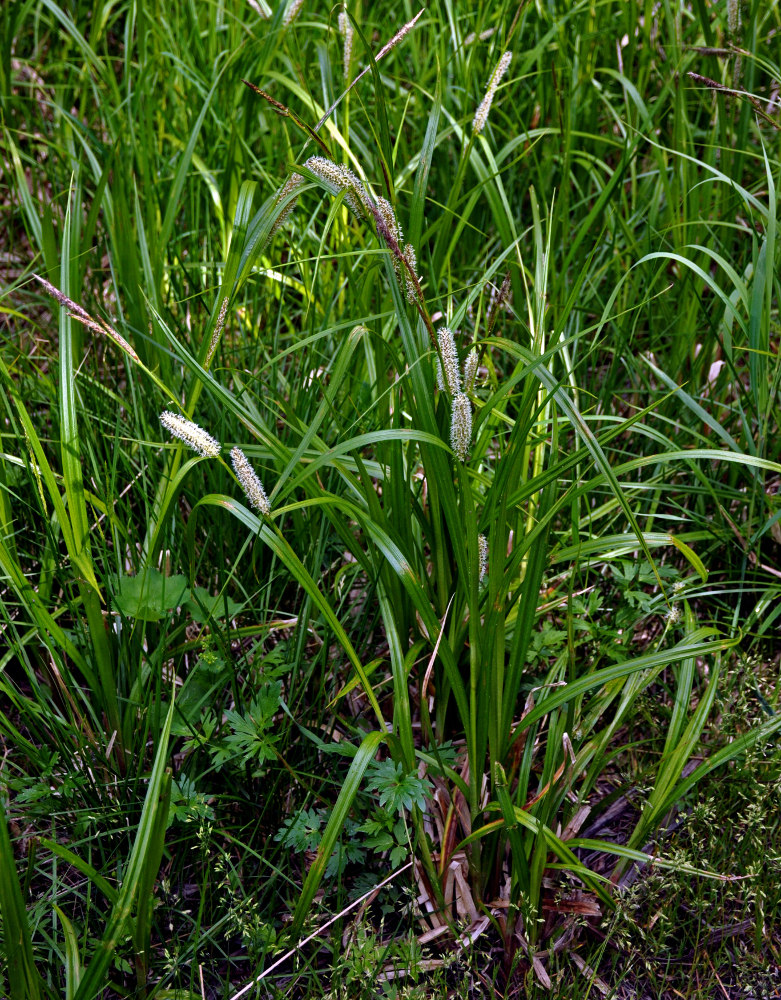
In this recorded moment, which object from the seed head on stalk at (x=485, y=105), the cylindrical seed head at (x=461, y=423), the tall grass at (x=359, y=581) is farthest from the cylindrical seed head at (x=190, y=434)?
the seed head on stalk at (x=485, y=105)

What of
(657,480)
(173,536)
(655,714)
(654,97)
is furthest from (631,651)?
(654,97)

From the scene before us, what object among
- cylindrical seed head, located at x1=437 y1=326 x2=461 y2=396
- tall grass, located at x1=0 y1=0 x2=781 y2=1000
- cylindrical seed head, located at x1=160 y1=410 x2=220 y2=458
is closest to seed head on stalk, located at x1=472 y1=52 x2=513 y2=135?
tall grass, located at x1=0 y1=0 x2=781 y2=1000

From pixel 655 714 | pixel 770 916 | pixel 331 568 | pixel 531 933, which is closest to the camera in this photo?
pixel 531 933

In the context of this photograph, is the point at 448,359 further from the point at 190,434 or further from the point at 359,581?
the point at 359,581

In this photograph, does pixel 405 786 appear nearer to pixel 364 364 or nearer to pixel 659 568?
pixel 659 568

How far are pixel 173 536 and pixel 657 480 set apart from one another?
1117mm

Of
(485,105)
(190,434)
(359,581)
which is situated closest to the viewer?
(190,434)

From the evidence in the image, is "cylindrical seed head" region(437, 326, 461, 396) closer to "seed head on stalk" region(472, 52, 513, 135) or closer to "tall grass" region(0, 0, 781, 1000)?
"tall grass" region(0, 0, 781, 1000)

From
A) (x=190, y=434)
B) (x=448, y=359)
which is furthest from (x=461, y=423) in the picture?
(x=190, y=434)

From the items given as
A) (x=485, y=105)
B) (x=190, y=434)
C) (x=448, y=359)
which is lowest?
(x=190, y=434)

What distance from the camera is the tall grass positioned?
1.42 meters

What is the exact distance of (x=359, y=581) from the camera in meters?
2.00

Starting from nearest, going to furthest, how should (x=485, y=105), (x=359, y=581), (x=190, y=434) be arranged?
(x=190, y=434)
(x=485, y=105)
(x=359, y=581)

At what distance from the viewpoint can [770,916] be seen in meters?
1.63
